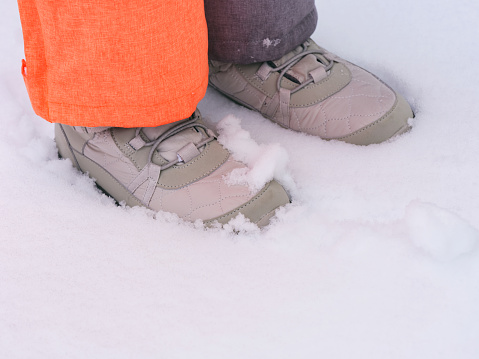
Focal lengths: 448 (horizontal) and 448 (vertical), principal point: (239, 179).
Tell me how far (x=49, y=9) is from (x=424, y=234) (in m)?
0.62

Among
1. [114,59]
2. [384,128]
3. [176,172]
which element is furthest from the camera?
[384,128]

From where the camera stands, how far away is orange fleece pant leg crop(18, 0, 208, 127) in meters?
0.60

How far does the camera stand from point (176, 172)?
749mm

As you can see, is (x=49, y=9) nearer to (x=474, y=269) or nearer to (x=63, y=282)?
(x=63, y=282)

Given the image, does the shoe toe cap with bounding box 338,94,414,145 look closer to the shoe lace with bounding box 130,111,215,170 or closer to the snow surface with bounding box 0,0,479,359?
the snow surface with bounding box 0,0,479,359

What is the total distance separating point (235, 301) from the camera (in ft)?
2.07

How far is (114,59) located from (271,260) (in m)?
0.37

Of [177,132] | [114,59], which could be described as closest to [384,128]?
[177,132]

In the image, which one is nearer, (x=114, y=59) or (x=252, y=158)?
(x=114, y=59)

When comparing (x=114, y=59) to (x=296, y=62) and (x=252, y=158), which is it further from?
(x=296, y=62)

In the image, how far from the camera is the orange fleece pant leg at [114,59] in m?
0.60

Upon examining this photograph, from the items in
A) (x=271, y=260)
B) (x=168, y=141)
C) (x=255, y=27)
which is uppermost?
(x=255, y=27)

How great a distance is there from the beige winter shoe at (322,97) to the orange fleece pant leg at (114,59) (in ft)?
0.79

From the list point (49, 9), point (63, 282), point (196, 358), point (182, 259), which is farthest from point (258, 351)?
point (49, 9)
